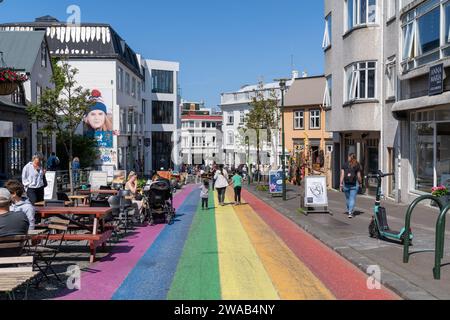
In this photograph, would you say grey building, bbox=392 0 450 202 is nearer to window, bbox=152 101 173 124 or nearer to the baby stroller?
the baby stroller

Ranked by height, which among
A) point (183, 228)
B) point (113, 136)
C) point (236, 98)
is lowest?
point (183, 228)

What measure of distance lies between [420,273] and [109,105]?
1440 inches

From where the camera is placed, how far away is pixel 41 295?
7750 mm

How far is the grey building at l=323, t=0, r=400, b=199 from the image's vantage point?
22.7 metres

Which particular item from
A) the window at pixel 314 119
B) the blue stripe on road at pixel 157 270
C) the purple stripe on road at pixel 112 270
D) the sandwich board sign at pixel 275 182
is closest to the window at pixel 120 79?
the window at pixel 314 119

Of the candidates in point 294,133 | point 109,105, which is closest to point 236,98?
point 294,133

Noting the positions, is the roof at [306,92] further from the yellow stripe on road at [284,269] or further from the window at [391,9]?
the yellow stripe on road at [284,269]

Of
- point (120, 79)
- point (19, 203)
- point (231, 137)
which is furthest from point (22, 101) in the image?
point (231, 137)

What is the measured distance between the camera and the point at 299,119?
5131 cm

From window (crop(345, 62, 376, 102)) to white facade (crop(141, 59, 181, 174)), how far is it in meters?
43.0

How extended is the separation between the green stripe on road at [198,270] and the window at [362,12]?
1305cm

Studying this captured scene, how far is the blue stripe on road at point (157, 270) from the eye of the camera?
781 centimetres
